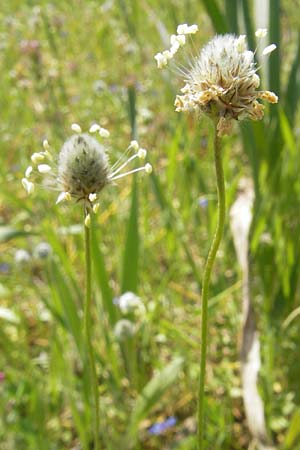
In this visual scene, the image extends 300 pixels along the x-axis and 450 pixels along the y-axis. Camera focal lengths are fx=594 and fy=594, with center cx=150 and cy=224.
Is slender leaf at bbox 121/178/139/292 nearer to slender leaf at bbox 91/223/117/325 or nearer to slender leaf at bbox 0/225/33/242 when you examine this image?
slender leaf at bbox 91/223/117/325

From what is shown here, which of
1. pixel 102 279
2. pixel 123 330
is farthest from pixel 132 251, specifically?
pixel 123 330

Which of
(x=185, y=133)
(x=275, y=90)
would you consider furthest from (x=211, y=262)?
(x=185, y=133)

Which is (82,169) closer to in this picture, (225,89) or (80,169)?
(80,169)

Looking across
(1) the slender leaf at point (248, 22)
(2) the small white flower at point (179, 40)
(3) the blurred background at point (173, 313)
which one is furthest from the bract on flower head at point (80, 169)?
(1) the slender leaf at point (248, 22)

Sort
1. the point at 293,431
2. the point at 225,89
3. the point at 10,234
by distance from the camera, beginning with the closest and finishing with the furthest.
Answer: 1. the point at 225,89
2. the point at 293,431
3. the point at 10,234

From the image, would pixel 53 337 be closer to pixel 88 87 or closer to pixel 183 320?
pixel 183 320
